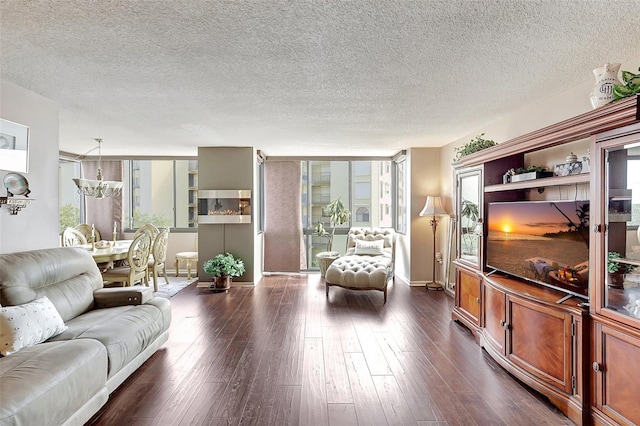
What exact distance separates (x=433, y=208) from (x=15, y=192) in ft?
17.0

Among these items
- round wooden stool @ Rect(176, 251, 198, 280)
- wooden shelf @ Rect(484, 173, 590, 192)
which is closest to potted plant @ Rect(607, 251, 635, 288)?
wooden shelf @ Rect(484, 173, 590, 192)

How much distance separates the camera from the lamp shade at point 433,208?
5734 mm

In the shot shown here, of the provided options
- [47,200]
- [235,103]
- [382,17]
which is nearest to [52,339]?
[47,200]

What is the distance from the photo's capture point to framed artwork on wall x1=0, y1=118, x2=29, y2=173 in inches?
113

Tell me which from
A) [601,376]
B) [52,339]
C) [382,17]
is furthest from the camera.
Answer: [52,339]

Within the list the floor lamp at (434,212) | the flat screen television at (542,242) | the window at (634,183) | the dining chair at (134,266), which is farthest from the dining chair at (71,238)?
the window at (634,183)

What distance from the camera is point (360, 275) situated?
513cm

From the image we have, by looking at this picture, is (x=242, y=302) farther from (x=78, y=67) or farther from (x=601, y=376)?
(x=601, y=376)

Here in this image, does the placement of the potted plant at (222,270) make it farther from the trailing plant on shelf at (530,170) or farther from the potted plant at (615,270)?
the potted plant at (615,270)

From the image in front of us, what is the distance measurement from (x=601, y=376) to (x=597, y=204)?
104 centimetres

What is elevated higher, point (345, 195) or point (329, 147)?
point (329, 147)

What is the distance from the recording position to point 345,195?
7.70 m

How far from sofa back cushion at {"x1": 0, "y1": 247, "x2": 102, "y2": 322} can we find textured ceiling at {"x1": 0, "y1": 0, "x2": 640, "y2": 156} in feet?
4.78

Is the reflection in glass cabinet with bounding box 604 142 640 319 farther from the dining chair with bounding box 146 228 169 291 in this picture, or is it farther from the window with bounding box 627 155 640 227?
the dining chair with bounding box 146 228 169 291
